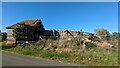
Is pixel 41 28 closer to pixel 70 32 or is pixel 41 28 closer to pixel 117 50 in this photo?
pixel 70 32

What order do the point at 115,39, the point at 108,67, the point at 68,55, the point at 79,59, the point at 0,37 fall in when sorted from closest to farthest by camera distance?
the point at 108,67
the point at 79,59
the point at 68,55
the point at 115,39
the point at 0,37

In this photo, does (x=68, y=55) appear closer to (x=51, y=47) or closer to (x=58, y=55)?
(x=58, y=55)

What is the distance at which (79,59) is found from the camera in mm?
18938

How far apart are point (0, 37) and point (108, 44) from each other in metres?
41.2

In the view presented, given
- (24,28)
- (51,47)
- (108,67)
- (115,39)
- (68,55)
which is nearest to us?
(108,67)

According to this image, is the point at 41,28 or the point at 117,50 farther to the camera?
the point at 41,28

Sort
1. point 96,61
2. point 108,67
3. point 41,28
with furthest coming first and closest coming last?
point 41,28 < point 96,61 < point 108,67

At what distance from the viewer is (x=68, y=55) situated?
20.9 meters

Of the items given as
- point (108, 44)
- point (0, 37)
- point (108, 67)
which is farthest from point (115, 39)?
point (0, 37)

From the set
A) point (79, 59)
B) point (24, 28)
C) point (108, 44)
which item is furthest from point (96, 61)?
point (24, 28)

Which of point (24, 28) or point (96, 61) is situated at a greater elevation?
point (24, 28)

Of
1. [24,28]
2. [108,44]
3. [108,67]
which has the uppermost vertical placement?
[24,28]

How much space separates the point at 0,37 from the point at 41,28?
1466cm

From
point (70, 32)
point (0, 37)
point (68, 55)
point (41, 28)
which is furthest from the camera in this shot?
point (0, 37)
